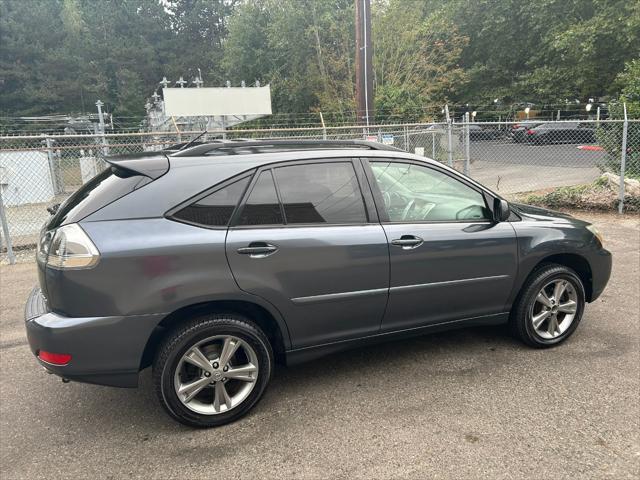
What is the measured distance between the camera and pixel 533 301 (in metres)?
3.75

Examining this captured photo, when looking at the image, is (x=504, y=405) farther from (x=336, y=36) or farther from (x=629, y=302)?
(x=336, y=36)

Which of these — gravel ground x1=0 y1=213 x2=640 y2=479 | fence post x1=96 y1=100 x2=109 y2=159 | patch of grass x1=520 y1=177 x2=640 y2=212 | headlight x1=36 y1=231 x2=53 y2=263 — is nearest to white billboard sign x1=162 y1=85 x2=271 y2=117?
fence post x1=96 y1=100 x2=109 y2=159

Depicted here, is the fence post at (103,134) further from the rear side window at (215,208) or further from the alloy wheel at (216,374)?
the alloy wheel at (216,374)

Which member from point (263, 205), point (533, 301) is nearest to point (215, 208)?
point (263, 205)

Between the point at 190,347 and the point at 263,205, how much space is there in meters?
0.94

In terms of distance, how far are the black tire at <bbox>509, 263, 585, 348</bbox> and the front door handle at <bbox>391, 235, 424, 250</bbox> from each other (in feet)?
3.54

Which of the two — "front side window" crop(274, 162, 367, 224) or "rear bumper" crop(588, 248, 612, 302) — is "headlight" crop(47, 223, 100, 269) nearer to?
"front side window" crop(274, 162, 367, 224)

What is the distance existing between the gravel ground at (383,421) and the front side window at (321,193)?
119cm

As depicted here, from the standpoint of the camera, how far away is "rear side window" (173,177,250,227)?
281 centimetres

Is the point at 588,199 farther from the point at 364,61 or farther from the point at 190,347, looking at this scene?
the point at 190,347

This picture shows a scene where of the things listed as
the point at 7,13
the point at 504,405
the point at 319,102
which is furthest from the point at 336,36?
the point at 7,13

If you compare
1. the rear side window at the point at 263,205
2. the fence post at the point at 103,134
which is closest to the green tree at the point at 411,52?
the fence post at the point at 103,134

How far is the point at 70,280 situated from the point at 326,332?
5.02 feet

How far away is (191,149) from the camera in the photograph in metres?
3.09
